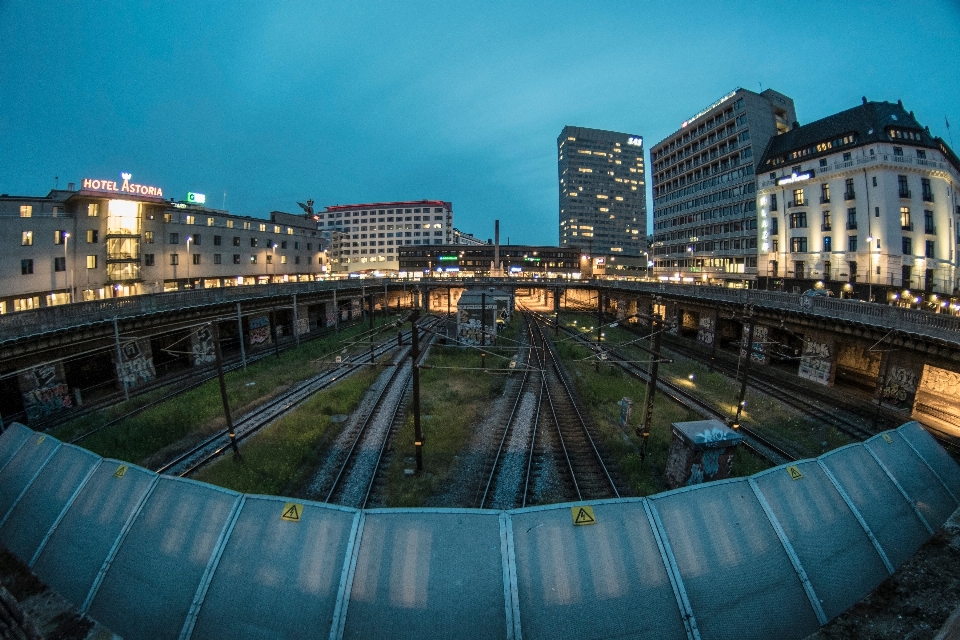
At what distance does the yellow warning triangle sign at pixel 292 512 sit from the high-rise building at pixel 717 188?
73585mm

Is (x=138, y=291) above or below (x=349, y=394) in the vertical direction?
above

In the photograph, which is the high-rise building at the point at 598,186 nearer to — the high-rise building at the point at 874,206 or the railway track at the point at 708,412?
the high-rise building at the point at 874,206

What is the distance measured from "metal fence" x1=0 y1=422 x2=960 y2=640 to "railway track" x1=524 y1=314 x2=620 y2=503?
7.49 m

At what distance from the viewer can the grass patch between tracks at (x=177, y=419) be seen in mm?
16719

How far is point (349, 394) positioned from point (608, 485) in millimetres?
15869

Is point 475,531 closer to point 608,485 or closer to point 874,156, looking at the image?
point 608,485

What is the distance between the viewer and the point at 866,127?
46.8m

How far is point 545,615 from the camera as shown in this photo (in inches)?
209

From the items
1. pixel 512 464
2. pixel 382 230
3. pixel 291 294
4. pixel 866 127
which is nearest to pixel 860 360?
pixel 512 464

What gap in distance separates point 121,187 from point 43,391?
118 feet

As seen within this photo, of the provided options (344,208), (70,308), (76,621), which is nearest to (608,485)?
(76,621)

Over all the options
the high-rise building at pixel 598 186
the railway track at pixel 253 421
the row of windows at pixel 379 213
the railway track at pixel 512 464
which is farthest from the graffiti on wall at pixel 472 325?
the high-rise building at pixel 598 186

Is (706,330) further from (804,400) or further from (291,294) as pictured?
(291,294)

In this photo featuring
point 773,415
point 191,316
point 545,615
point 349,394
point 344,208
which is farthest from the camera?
point 344,208
